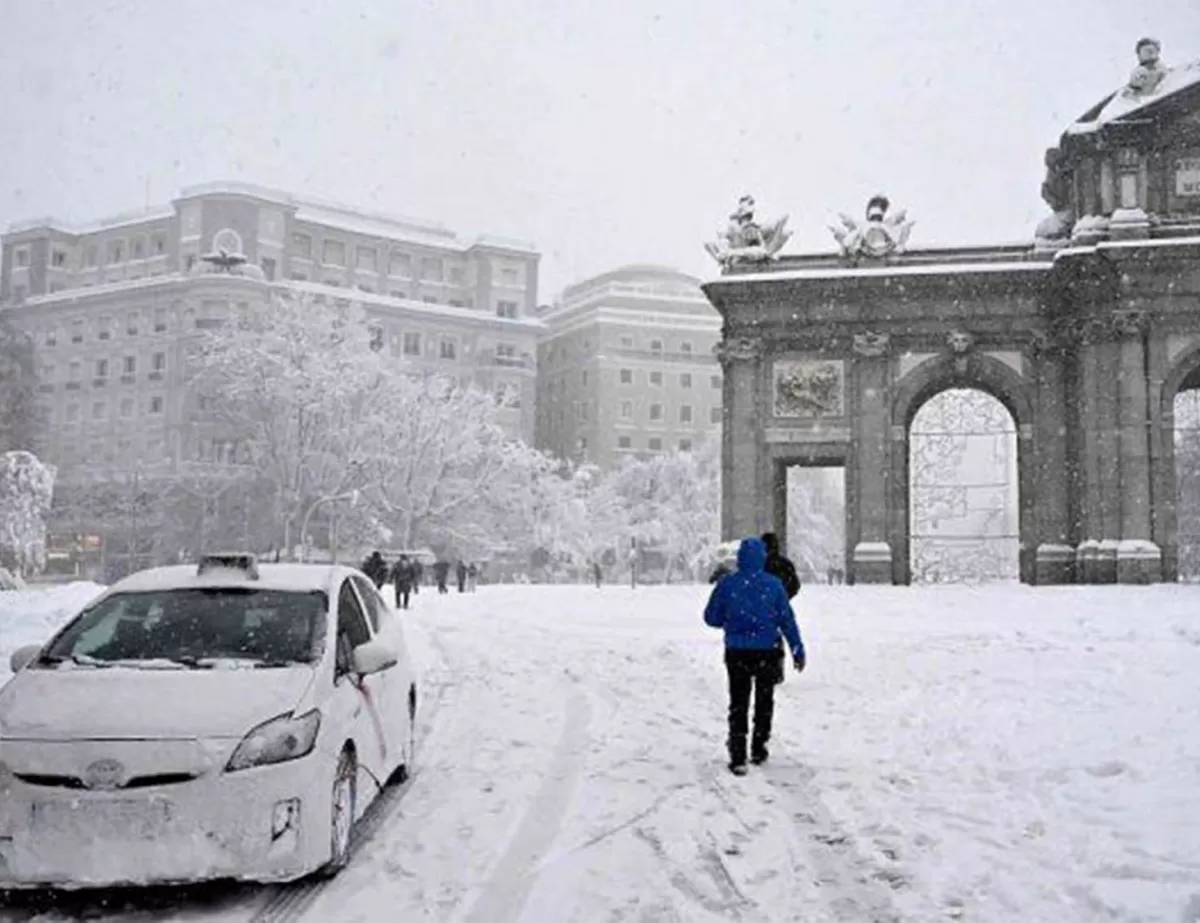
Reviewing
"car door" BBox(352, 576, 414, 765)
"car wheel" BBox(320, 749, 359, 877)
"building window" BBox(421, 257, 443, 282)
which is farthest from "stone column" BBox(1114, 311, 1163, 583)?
"building window" BBox(421, 257, 443, 282)

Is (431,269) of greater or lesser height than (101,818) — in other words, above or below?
above

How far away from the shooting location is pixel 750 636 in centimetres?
915

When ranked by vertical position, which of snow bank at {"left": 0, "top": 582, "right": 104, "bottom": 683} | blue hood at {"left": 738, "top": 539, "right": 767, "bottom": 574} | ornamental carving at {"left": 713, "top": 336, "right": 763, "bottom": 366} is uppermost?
ornamental carving at {"left": 713, "top": 336, "right": 763, "bottom": 366}

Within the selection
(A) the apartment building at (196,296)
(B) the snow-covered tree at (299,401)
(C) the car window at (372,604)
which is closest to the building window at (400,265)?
(A) the apartment building at (196,296)

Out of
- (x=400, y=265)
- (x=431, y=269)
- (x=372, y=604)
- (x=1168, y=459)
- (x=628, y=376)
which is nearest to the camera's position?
(x=372, y=604)

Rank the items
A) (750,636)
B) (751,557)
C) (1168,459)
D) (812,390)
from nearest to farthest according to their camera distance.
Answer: (750,636) < (751,557) < (1168,459) < (812,390)

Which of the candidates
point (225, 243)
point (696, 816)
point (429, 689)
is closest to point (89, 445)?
point (225, 243)

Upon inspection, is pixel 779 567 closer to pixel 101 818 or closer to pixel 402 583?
pixel 101 818

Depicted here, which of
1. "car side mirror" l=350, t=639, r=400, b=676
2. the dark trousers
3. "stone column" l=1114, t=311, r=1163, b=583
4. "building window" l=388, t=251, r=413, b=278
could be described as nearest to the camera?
"car side mirror" l=350, t=639, r=400, b=676

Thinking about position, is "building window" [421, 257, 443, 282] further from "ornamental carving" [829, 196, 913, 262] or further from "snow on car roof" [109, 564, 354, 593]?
"snow on car roof" [109, 564, 354, 593]

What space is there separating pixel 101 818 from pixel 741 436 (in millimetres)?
34105

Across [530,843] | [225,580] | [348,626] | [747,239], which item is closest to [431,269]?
[747,239]

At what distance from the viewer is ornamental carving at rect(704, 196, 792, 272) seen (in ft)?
130

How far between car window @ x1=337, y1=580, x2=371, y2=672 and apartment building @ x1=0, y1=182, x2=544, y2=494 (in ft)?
235
